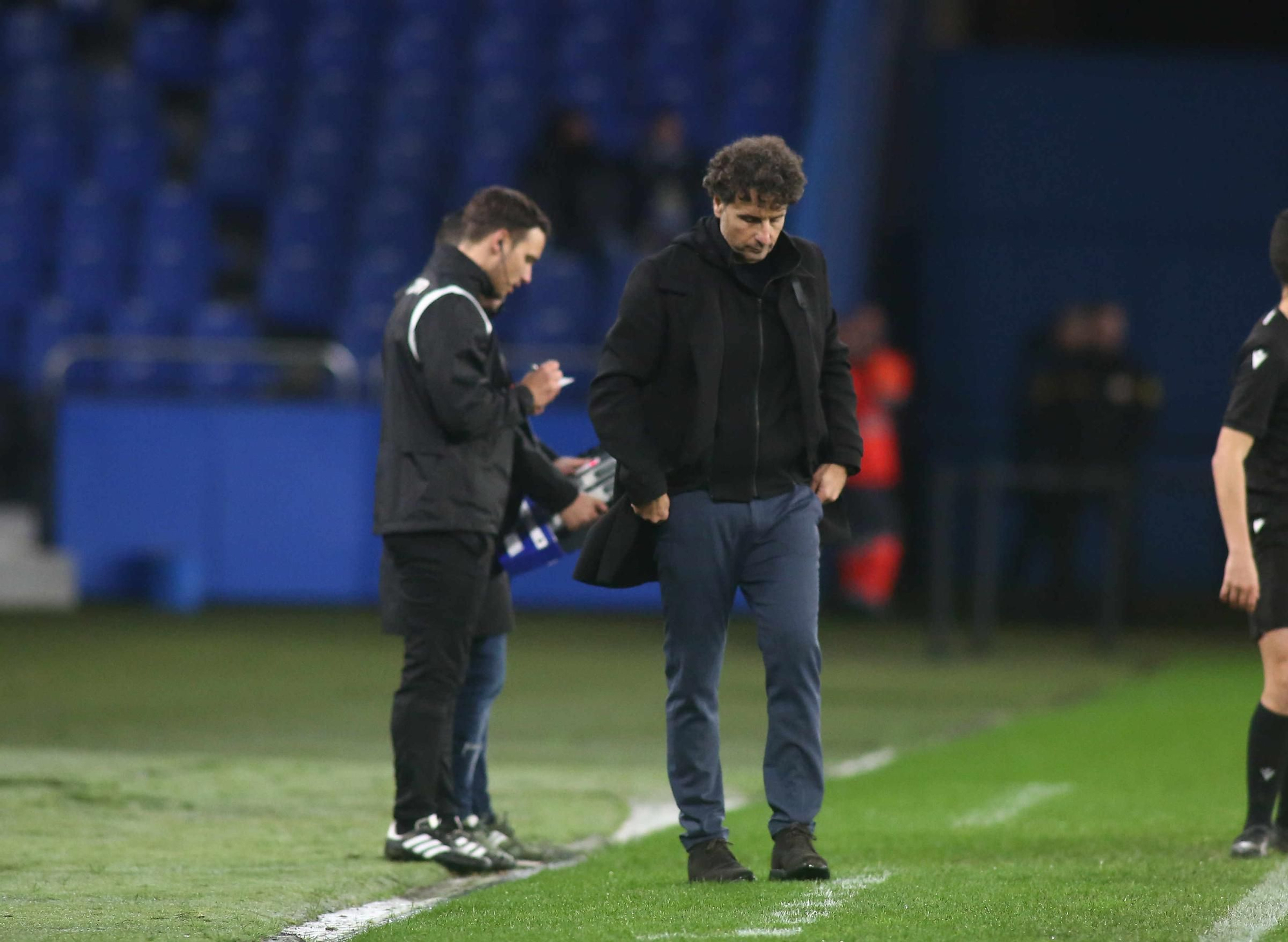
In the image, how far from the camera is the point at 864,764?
8.79 meters

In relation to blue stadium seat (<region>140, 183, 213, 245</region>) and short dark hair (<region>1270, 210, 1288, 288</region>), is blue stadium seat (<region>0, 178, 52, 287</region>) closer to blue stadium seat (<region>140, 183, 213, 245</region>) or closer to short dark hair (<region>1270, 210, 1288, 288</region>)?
blue stadium seat (<region>140, 183, 213, 245</region>)

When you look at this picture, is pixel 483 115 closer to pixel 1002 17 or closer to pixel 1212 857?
pixel 1002 17

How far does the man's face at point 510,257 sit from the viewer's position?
621 cm

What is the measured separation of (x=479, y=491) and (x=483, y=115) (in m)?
13.7

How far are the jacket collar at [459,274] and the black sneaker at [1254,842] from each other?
272cm

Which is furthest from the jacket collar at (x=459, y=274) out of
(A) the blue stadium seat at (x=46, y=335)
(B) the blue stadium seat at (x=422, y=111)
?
(B) the blue stadium seat at (x=422, y=111)

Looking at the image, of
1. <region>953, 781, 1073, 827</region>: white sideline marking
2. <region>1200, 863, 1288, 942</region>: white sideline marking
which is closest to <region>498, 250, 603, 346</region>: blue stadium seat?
<region>953, 781, 1073, 827</region>: white sideline marking

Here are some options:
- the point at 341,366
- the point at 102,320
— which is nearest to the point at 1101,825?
the point at 341,366

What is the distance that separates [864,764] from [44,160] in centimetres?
1306

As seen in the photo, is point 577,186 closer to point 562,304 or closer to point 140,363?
point 562,304

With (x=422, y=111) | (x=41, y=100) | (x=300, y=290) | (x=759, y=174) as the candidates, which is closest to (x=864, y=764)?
(x=759, y=174)

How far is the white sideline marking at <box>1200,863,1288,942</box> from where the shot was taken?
15.6ft

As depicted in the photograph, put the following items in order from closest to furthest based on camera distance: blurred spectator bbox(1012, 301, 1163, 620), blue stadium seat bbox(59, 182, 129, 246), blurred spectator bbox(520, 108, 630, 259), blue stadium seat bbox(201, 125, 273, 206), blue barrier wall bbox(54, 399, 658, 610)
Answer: blurred spectator bbox(1012, 301, 1163, 620), blue barrier wall bbox(54, 399, 658, 610), blurred spectator bbox(520, 108, 630, 259), blue stadium seat bbox(59, 182, 129, 246), blue stadium seat bbox(201, 125, 273, 206)

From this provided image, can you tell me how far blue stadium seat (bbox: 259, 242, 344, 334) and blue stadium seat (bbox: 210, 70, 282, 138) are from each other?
162 centimetres
